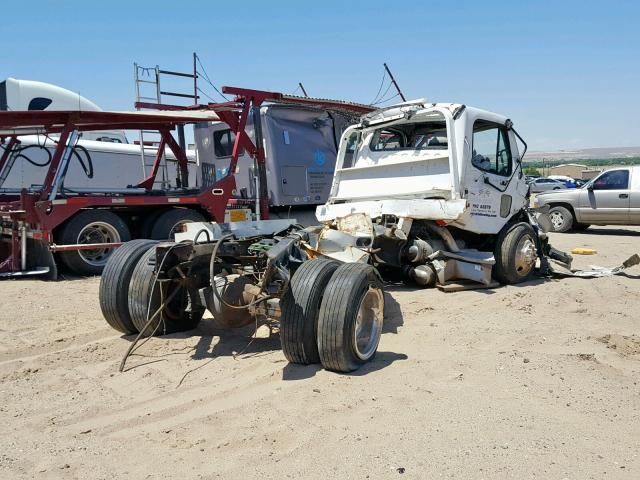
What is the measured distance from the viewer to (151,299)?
Result: 16.4ft

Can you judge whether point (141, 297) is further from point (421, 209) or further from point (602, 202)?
point (602, 202)

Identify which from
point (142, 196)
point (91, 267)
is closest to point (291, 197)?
point (142, 196)

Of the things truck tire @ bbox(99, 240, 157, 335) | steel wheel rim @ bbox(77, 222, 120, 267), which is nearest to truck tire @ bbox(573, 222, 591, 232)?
steel wheel rim @ bbox(77, 222, 120, 267)

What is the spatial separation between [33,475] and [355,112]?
9.61 m

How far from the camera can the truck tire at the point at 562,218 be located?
15.9 meters

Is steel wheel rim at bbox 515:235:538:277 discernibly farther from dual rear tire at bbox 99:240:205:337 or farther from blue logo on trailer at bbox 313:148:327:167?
blue logo on trailer at bbox 313:148:327:167

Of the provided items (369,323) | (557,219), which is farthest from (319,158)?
(557,219)

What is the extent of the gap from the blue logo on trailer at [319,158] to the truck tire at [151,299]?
642 cm

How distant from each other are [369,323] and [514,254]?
367 cm

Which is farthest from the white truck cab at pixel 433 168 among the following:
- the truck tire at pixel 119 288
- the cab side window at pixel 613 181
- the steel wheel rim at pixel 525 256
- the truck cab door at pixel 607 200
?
the cab side window at pixel 613 181

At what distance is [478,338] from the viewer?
5.30 metres

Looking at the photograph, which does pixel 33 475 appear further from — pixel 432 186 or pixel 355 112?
pixel 355 112

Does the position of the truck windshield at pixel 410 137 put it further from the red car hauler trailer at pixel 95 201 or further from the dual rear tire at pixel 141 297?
the dual rear tire at pixel 141 297

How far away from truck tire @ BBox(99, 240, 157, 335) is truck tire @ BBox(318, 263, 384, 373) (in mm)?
1931
